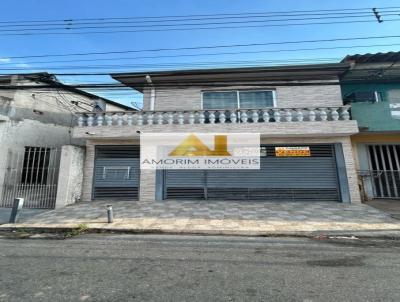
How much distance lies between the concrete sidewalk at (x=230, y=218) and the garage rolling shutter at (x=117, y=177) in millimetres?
782

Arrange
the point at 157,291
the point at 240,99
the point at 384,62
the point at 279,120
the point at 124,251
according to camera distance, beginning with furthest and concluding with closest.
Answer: the point at 240,99, the point at 384,62, the point at 279,120, the point at 124,251, the point at 157,291

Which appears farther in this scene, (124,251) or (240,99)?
(240,99)

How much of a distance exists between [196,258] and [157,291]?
117 centimetres

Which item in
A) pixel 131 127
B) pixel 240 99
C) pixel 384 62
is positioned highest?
pixel 384 62

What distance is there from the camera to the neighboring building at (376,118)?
27.7ft

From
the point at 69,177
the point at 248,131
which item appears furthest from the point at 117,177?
the point at 248,131

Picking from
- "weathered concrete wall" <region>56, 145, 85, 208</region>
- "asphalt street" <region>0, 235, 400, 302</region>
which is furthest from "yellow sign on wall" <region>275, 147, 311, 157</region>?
"weathered concrete wall" <region>56, 145, 85, 208</region>

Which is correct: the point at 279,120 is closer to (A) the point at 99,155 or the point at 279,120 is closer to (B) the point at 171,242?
(B) the point at 171,242

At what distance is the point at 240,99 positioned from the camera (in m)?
9.60

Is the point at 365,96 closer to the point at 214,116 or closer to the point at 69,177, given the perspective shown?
the point at 214,116

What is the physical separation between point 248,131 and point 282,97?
258 centimetres

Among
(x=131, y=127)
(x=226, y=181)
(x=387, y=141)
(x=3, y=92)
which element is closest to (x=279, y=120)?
(x=226, y=181)

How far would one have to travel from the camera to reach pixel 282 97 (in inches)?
363

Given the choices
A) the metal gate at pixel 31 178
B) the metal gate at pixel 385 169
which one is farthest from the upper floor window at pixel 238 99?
the metal gate at pixel 31 178
